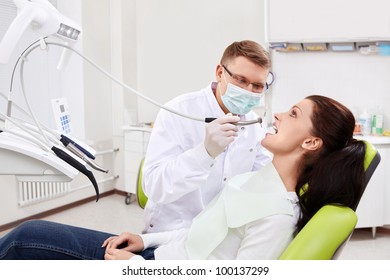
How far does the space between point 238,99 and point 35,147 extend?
72cm

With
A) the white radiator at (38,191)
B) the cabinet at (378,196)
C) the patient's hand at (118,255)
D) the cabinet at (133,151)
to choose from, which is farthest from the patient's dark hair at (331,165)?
the white radiator at (38,191)

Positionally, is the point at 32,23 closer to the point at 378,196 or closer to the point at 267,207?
the point at 267,207

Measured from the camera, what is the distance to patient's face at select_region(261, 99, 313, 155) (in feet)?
4.03

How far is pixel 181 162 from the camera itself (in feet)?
4.14

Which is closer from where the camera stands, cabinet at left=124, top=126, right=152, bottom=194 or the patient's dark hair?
the patient's dark hair

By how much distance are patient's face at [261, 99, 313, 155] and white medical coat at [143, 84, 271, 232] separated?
0.22 metres

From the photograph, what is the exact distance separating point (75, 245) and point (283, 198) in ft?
2.24

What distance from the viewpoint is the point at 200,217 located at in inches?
51.0

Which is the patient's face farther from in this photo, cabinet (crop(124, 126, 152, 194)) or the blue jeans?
cabinet (crop(124, 126, 152, 194))

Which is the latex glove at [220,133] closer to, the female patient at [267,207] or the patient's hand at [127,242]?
the female patient at [267,207]

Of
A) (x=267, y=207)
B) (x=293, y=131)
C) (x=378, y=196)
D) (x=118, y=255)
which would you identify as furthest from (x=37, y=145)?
(x=378, y=196)

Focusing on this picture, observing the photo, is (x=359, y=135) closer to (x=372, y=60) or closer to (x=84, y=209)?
(x=372, y=60)

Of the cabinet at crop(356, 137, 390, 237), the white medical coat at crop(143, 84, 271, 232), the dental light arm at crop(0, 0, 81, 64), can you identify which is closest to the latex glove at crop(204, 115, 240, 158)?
the white medical coat at crop(143, 84, 271, 232)

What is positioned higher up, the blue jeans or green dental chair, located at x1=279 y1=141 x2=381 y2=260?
green dental chair, located at x1=279 y1=141 x2=381 y2=260
